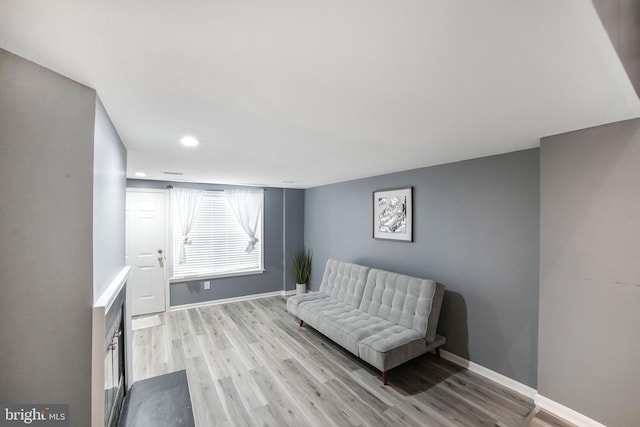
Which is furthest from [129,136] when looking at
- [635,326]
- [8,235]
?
[635,326]

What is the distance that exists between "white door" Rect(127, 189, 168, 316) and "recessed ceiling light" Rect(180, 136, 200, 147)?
280cm

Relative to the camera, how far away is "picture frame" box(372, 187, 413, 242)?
11.1ft

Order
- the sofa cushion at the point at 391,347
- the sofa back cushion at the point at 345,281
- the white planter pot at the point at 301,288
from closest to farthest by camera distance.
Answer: the sofa cushion at the point at 391,347 → the sofa back cushion at the point at 345,281 → the white planter pot at the point at 301,288

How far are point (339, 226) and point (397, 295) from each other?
1826 mm

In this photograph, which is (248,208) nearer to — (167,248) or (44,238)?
(167,248)

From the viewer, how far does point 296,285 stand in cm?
552

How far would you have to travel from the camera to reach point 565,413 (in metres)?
1.85

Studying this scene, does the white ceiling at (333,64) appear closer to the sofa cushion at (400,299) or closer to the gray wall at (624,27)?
the gray wall at (624,27)

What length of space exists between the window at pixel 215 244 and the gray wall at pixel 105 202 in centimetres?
292

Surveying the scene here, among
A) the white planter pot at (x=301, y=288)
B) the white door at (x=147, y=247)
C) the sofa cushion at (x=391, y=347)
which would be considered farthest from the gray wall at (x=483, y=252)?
the white door at (x=147, y=247)

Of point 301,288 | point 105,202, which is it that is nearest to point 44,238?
point 105,202

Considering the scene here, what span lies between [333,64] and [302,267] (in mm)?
4644

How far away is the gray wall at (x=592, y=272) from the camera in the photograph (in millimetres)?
1604

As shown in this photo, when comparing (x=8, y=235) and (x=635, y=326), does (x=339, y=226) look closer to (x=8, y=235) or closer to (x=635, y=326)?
(x=635, y=326)
